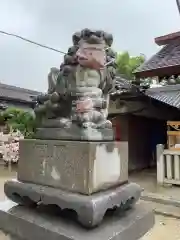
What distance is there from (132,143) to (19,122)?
5.27 metres

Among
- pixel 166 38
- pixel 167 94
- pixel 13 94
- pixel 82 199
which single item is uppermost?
pixel 13 94

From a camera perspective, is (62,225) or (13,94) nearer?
(62,225)

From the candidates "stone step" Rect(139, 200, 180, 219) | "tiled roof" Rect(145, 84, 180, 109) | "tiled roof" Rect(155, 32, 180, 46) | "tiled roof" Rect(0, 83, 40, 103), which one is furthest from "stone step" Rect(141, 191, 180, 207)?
"tiled roof" Rect(0, 83, 40, 103)

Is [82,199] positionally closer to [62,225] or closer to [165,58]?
[62,225]

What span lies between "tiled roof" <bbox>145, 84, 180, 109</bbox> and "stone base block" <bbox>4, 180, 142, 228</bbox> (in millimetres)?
3577

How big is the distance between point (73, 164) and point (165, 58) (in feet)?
17.4

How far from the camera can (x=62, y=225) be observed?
2.01 metres

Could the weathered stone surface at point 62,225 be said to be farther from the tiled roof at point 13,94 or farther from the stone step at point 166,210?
the tiled roof at point 13,94

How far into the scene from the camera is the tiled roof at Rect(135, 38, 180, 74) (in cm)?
591

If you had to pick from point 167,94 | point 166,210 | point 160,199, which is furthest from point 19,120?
point 166,210

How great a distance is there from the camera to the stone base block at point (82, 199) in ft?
5.98

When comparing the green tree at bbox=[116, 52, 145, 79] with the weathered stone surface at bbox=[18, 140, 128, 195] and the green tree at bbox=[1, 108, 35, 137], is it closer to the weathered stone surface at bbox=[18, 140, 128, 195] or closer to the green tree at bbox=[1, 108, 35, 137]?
the green tree at bbox=[1, 108, 35, 137]

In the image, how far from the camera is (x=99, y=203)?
6.09ft

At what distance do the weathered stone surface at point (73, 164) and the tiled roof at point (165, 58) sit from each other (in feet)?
13.7
